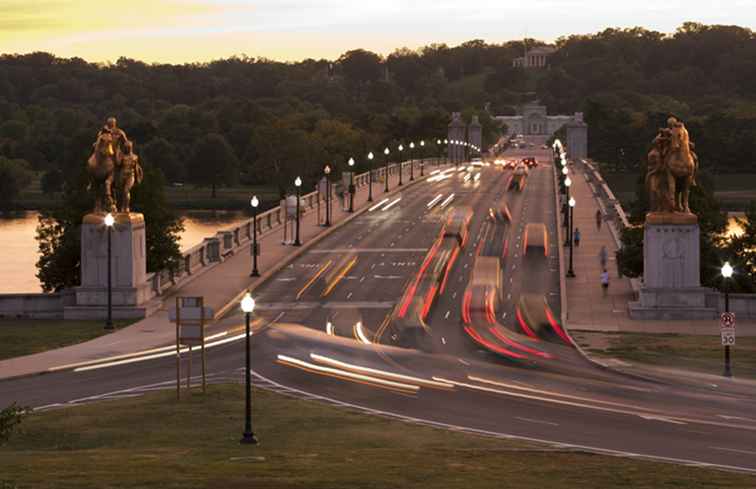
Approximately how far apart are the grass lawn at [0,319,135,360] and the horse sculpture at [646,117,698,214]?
22.2 m

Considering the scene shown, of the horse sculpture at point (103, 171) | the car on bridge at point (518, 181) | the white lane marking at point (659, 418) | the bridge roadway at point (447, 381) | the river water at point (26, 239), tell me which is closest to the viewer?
the bridge roadway at point (447, 381)

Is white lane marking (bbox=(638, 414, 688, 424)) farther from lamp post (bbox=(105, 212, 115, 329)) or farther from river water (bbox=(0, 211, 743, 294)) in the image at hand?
river water (bbox=(0, 211, 743, 294))

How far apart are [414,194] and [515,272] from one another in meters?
51.6

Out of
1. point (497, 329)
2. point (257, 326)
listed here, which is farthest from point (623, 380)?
point (257, 326)

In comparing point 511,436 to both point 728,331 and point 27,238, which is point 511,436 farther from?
point 27,238

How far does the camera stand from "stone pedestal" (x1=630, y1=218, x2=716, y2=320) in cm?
6175

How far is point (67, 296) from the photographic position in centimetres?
6275

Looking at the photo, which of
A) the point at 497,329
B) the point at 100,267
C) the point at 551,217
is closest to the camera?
the point at 497,329

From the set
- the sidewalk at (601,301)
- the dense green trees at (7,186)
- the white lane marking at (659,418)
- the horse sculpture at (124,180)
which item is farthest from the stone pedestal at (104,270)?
the dense green trees at (7,186)

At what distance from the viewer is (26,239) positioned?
142 m

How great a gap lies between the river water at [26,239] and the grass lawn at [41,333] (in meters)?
38.6

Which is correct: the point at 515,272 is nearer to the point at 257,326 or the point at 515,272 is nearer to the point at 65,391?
the point at 257,326

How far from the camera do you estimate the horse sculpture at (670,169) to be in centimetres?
6200

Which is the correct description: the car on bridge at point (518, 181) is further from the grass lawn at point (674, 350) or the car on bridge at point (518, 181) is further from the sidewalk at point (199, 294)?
the grass lawn at point (674, 350)
